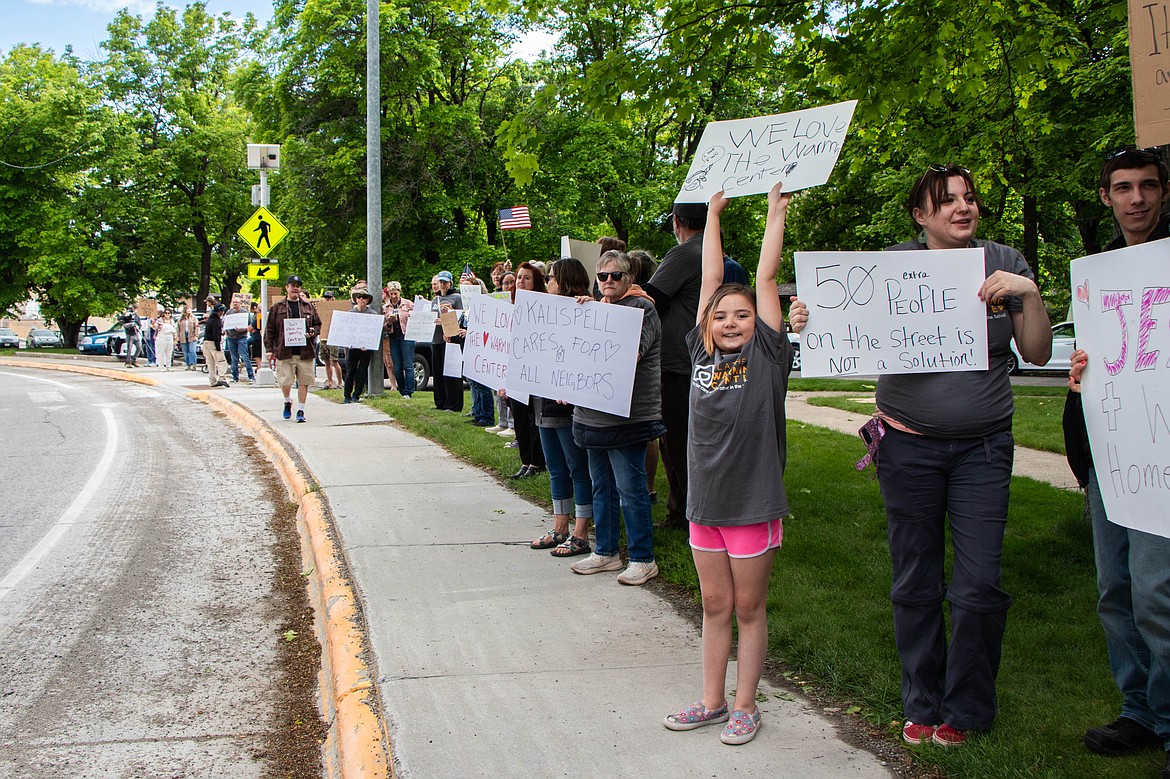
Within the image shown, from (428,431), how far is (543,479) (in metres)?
3.85

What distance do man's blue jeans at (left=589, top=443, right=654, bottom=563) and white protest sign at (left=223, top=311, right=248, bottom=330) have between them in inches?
725

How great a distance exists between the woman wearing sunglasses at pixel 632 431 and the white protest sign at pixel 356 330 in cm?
1023

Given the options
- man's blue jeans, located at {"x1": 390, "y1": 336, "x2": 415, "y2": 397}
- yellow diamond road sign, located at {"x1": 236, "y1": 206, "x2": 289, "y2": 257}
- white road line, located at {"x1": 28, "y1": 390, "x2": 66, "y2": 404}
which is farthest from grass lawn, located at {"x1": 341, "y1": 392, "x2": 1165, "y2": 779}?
white road line, located at {"x1": 28, "y1": 390, "x2": 66, "y2": 404}

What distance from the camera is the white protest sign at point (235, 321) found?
73.8 feet

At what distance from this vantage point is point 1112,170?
331 centimetres

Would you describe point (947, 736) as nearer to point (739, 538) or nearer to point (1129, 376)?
point (739, 538)

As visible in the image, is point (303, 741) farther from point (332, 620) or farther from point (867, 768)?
point (867, 768)

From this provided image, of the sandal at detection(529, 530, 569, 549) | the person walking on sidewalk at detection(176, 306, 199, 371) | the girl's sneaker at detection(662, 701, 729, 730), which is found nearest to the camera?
the girl's sneaker at detection(662, 701, 729, 730)

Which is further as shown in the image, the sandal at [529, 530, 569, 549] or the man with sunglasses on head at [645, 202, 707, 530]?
the sandal at [529, 530, 569, 549]

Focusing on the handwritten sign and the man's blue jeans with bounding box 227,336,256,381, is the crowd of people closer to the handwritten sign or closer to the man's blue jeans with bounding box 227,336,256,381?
the handwritten sign

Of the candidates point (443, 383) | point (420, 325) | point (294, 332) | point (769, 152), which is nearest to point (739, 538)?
point (769, 152)

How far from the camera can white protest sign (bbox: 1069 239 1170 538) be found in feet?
9.85

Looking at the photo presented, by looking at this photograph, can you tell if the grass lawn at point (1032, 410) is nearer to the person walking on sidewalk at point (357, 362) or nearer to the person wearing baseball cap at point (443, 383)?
the person wearing baseball cap at point (443, 383)

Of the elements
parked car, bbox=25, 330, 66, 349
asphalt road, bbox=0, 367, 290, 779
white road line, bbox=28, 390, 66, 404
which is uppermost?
parked car, bbox=25, 330, 66, 349
